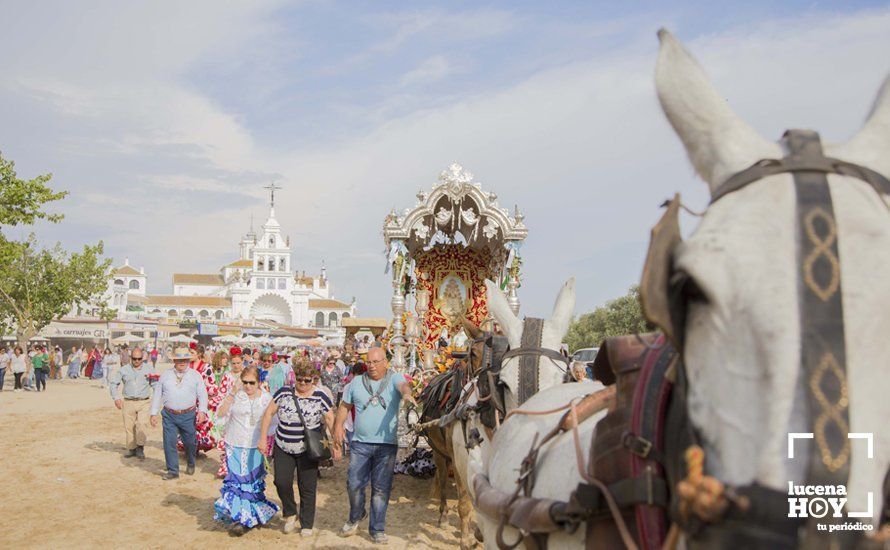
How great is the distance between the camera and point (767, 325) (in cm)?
129

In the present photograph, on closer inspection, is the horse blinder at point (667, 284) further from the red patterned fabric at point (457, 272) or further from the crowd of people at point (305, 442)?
the red patterned fabric at point (457, 272)

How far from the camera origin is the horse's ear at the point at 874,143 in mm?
1520

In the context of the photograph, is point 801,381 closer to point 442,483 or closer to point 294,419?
point 294,419

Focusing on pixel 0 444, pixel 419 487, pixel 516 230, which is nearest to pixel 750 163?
pixel 419 487

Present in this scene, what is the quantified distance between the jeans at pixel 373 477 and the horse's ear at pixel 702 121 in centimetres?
632

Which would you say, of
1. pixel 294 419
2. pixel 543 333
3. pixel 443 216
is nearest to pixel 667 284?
pixel 543 333

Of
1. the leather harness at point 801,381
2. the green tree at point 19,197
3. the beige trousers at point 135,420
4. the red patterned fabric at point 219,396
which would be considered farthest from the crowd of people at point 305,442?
the green tree at point 19,197

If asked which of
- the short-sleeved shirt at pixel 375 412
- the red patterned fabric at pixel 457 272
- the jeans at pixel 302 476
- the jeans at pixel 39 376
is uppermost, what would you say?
the red patterned fabric at pixel 457 272

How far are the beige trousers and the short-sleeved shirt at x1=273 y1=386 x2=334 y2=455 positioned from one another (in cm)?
567

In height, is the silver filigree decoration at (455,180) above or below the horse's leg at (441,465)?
above

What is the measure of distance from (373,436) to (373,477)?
0.49 metres

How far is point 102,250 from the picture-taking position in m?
36.8

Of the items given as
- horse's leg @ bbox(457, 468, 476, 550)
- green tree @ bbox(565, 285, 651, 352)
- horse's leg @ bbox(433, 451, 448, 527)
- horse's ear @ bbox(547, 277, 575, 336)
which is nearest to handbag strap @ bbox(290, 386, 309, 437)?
horse's leg @ bbox(457, 468, 476, 550)

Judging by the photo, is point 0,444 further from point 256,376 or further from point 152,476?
point 256,376
